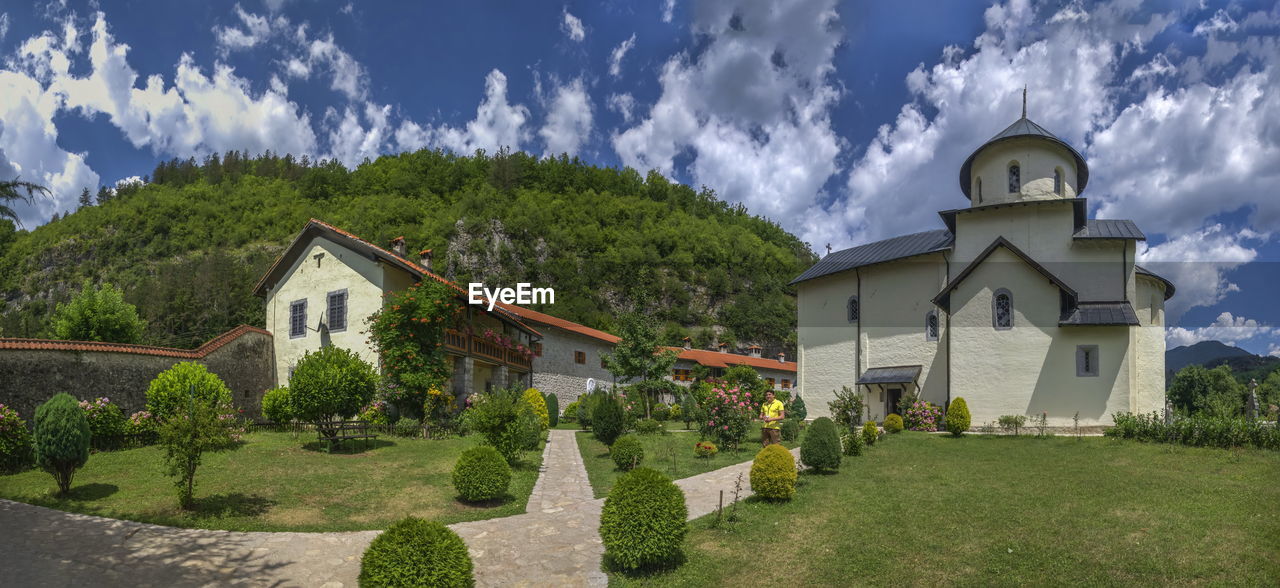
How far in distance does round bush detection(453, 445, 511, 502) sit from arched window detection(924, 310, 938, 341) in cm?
2050

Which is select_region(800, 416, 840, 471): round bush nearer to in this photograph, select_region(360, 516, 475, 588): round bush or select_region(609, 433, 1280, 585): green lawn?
select_region(609, 433, 1280, 585): green lawn

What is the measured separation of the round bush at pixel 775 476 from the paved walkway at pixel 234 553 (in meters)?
1.40

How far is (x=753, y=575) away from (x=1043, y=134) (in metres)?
25.7

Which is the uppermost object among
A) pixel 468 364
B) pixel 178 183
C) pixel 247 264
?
pixel 178 183

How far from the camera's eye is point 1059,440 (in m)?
19.7

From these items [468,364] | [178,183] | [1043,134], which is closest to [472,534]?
[468,364]

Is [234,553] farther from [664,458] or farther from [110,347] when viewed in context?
[110,347]

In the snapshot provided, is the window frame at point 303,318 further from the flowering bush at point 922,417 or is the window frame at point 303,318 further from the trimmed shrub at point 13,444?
the flowering bush at point 922,417

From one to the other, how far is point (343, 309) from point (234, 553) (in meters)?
17.1

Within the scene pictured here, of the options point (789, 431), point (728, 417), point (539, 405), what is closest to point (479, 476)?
point (728, 417)

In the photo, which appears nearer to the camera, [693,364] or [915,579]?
[915,579]

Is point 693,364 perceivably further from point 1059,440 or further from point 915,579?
point 915,579

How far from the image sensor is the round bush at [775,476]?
1224 centimetres

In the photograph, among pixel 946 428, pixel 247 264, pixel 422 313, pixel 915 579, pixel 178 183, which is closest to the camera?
pixel 915 579
